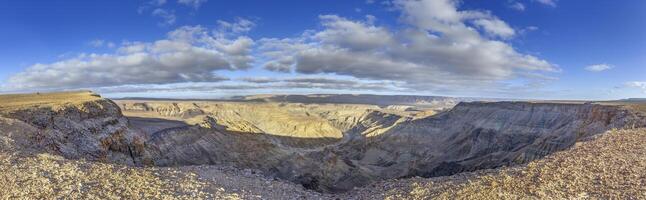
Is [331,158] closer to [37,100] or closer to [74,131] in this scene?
[37,100]

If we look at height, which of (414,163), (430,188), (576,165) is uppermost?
(576,165)

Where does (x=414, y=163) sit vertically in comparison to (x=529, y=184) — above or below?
below

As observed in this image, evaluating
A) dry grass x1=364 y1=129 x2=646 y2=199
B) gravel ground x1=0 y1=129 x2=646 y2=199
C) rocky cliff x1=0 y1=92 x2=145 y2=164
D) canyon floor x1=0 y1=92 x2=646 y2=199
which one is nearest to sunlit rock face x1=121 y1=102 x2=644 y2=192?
canyon floor x1=0 y1=92 x2=646 y2=199

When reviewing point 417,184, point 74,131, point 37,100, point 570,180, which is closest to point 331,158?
point 37,100

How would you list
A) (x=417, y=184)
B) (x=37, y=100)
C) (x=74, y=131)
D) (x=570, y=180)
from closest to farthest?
→ (x=570, y=180), (x=417, y=184), (x=74, y=131), (x=37, y=100)

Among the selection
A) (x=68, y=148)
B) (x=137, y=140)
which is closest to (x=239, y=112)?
(x=137, y=140)

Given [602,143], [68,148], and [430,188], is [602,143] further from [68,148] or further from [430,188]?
[68,148]

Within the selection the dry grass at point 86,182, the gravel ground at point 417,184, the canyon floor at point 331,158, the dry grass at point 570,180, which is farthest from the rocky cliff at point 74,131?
the dry grass at point 570,180
